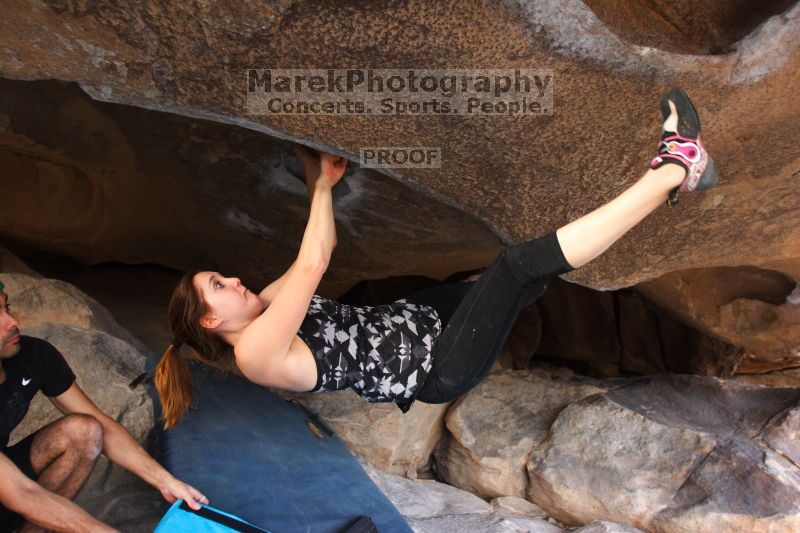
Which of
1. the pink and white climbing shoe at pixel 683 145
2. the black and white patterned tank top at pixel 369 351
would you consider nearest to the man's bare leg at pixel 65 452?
the black and white patterned tank top at pixel 369 351

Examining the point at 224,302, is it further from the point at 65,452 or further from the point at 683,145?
the point at 683,145

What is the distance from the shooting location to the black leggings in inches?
60.6

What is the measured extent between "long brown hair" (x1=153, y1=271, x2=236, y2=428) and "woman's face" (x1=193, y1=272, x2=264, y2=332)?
0.02 meters

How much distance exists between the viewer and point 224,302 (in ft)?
5.59

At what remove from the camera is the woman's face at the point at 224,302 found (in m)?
1.70

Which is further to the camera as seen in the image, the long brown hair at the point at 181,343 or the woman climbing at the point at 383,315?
the long brown hair at the point at 181,343

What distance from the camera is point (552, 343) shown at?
4.42 meters

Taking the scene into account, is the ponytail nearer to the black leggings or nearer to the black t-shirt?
the black t-shirt

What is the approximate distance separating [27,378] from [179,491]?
1.55 ft

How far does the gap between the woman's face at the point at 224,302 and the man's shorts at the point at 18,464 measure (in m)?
0.53

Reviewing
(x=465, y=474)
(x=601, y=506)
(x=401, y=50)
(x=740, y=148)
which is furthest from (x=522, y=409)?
(x=401, y=50)

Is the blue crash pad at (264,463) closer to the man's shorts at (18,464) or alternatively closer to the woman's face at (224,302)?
the man's shorts at (18,464)

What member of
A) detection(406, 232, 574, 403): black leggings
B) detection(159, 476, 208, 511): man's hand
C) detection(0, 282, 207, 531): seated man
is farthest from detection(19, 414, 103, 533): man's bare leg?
detection(406, 232, 574, 403): black leggings

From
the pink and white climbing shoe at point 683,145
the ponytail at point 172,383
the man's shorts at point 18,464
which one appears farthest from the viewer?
the ponytail at point 172,383
